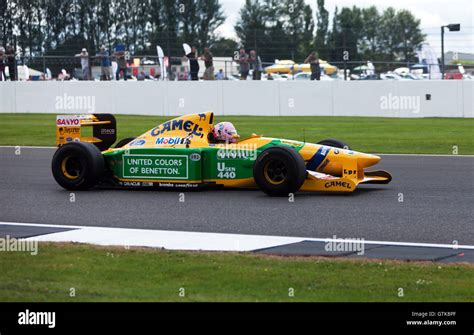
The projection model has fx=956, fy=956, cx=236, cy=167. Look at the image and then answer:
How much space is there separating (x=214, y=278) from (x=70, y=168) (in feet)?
20.2

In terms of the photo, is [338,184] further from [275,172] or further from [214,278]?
[214,278]

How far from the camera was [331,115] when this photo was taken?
26703 millimetres

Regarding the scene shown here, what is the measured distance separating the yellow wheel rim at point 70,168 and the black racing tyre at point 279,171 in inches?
106

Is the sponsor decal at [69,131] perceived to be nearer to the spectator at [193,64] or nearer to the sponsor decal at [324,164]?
the sponsor decal at [324,164]

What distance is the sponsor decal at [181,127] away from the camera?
13.0 m

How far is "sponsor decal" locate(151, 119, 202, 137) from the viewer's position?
42.6 ft

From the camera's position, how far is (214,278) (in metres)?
7.56

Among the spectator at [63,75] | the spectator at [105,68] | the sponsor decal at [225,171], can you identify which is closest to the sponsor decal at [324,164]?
the sponsor decal at [225,171]

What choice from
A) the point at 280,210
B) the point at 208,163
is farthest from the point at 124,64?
the point at 280,210

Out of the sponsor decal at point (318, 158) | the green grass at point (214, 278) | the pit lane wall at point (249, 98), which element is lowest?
the green grass at point (214, 278)

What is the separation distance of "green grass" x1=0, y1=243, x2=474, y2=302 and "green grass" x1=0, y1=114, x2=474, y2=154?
1044 centimetres
